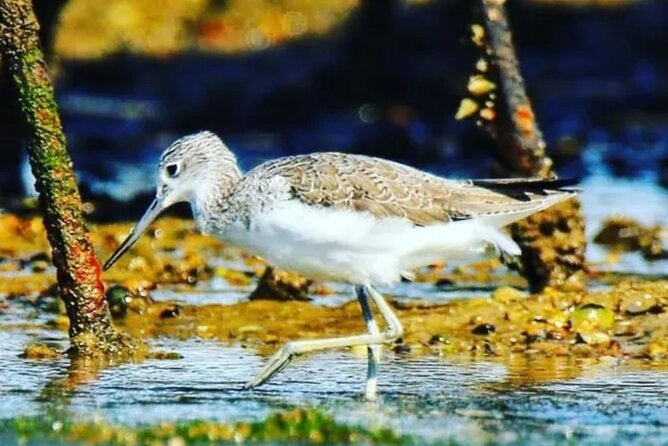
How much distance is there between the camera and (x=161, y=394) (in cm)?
837

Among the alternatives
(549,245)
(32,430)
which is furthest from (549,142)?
(32,430)

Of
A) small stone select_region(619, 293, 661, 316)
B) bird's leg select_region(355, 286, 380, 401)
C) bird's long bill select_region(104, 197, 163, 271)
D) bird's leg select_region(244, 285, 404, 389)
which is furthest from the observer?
small stone select_region(619, 293, 661, 316)

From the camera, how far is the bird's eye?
9211 millimetres

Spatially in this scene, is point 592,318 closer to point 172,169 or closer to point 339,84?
point 172,169

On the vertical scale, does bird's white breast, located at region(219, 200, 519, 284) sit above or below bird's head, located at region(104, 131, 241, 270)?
below

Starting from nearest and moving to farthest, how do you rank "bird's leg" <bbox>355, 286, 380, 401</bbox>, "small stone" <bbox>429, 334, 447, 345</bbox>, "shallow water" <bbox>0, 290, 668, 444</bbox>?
"shallow water" <bbox>0, 290, 668, 444</bbox> < "bird's leg" <bbox>355, 286, 380, 401</bbox> < "small stone" <bbox>429, 334, 447, 345</bbox>

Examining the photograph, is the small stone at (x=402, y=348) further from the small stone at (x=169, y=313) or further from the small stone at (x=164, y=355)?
the small stone at (x=169, y=313)

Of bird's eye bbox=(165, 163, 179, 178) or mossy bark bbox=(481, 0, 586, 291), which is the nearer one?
bird's eye bbox=(165, 163, 179, 178)

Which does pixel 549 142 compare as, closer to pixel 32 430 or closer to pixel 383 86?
pixel 383 86

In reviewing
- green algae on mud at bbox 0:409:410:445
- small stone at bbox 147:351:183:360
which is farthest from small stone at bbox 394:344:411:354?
green algae on mud at bbox 0:409:410:445

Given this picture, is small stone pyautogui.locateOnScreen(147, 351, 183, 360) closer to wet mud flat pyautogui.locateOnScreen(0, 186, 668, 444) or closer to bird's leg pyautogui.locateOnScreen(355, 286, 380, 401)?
wet mud flat pyautogui.locateOnScreen(0, 186, 668, 444)

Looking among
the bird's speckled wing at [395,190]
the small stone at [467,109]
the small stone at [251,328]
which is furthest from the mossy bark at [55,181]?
the small stone at [467,109]

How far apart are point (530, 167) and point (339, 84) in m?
10.8

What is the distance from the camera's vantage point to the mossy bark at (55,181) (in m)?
8.92
